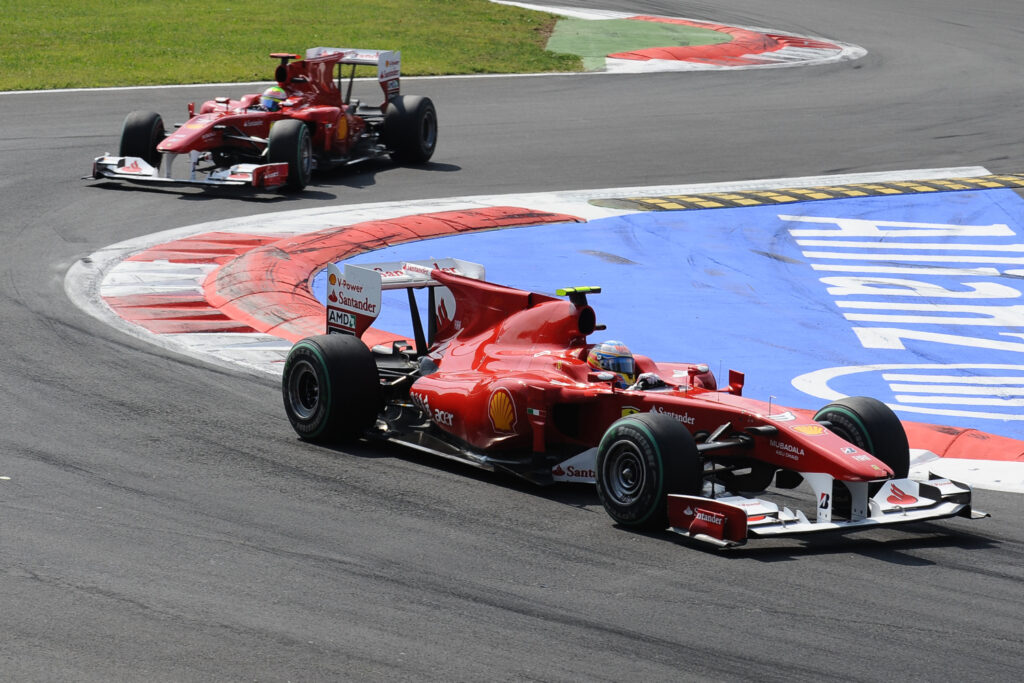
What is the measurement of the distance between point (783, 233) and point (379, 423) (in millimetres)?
10331

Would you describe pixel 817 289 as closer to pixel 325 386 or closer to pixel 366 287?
pixel 366 287

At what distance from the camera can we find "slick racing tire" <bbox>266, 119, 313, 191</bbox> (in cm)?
1969

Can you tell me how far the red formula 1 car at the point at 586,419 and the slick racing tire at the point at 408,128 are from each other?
1138cm

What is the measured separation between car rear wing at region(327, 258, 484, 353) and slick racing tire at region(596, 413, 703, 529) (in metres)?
2.58

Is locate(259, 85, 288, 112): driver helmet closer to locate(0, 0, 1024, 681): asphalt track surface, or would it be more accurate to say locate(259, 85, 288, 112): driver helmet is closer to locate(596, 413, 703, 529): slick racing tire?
locate(0, 0, 1024, 681): asphalt track surface

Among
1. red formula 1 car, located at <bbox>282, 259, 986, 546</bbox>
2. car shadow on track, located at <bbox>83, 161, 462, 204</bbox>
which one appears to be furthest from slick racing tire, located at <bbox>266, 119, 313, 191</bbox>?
red formula 1 car, located at <bbox>282, 259, 986, 546</bbox>

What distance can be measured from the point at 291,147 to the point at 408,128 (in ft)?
9.74

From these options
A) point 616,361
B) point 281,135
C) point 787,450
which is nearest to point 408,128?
point 281,135

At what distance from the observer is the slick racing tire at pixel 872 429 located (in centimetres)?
895

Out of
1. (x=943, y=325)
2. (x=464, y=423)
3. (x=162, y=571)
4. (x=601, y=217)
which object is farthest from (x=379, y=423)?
(x=601, y=217)

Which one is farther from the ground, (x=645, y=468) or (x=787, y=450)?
(x=787, y=450)

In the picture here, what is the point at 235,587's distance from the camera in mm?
7156

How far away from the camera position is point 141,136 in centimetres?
2034

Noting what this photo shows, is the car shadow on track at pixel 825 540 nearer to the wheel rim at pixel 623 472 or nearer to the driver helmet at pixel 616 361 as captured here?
the wheel rim at pixel 623 472
